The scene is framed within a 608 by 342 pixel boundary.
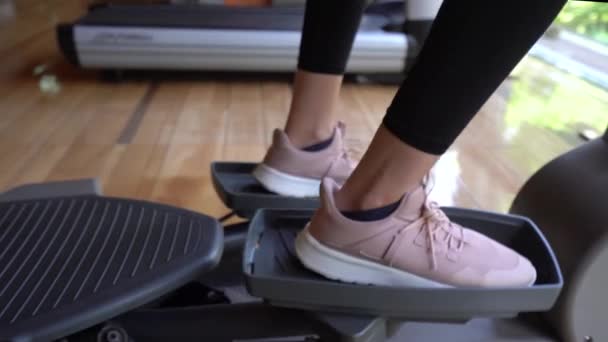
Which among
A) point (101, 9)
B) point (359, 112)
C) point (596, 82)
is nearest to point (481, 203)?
point (359, 112)

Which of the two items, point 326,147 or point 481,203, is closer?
point 326,147

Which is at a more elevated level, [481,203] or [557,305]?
[557,305]

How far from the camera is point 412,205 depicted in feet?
2.34

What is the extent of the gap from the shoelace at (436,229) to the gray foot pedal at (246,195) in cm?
32

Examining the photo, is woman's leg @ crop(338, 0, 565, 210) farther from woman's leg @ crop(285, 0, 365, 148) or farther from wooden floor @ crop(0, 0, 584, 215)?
wooden floor @ crop(0, 0, 584, 215)

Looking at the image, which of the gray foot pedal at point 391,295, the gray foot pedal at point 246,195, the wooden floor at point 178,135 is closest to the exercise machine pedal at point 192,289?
the gray foot pedal at point 391,295

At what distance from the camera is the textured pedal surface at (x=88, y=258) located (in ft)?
2.22

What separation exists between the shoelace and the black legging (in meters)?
0.11

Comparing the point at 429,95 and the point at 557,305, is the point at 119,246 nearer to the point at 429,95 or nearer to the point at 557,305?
the point at 429,95

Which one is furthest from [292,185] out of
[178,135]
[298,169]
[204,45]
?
[204,45]

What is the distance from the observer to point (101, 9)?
258cm

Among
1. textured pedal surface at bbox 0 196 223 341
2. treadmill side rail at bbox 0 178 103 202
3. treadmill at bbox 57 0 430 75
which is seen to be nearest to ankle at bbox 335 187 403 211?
textured pedal surface at bbox 0 196 223 341

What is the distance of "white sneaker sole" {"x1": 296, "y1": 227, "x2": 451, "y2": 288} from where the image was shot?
712mm

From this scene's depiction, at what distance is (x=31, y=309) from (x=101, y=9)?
2.18 m
